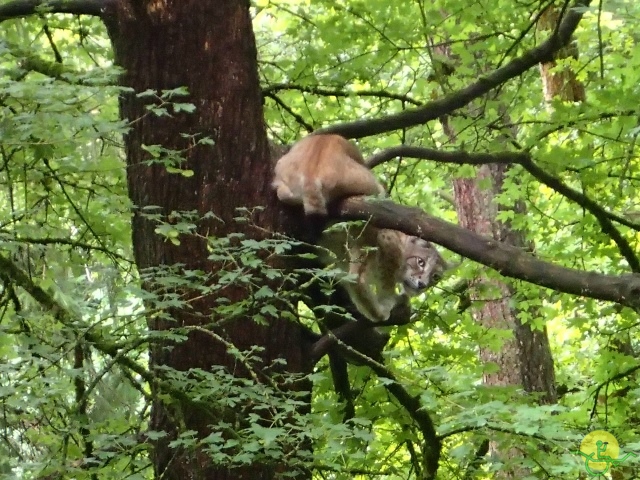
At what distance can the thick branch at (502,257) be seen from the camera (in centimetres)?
265

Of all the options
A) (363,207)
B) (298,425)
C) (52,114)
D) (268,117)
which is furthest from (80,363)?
(268,117)

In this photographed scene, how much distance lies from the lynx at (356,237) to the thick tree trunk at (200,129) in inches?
7.0

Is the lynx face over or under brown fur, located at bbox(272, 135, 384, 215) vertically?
under

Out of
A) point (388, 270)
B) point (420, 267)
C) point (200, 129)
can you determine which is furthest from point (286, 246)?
point (420, 267)

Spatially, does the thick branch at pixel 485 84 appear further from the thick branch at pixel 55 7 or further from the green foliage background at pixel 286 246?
the thick branch at pixel 55 7

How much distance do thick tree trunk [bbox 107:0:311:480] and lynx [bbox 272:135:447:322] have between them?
179 mm

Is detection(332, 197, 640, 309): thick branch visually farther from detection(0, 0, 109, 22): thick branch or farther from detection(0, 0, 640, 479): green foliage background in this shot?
detection(0, 0, 109, 22): thick branch

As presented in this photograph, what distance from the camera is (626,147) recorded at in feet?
14.0

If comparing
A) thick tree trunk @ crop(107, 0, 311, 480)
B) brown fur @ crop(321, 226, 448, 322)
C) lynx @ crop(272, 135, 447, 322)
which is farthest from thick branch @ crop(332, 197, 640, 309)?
brown fur @ crop(321, 226, 448, 322)

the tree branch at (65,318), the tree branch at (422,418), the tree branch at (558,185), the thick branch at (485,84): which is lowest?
the tree branch at (422,418)

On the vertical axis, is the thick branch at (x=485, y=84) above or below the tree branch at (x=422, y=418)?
above

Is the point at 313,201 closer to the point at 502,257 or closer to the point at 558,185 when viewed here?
the point at 502,257

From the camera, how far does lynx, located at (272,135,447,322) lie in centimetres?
366

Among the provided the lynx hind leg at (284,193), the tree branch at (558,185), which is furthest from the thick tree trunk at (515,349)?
the lynx hind leg at (284,193)
